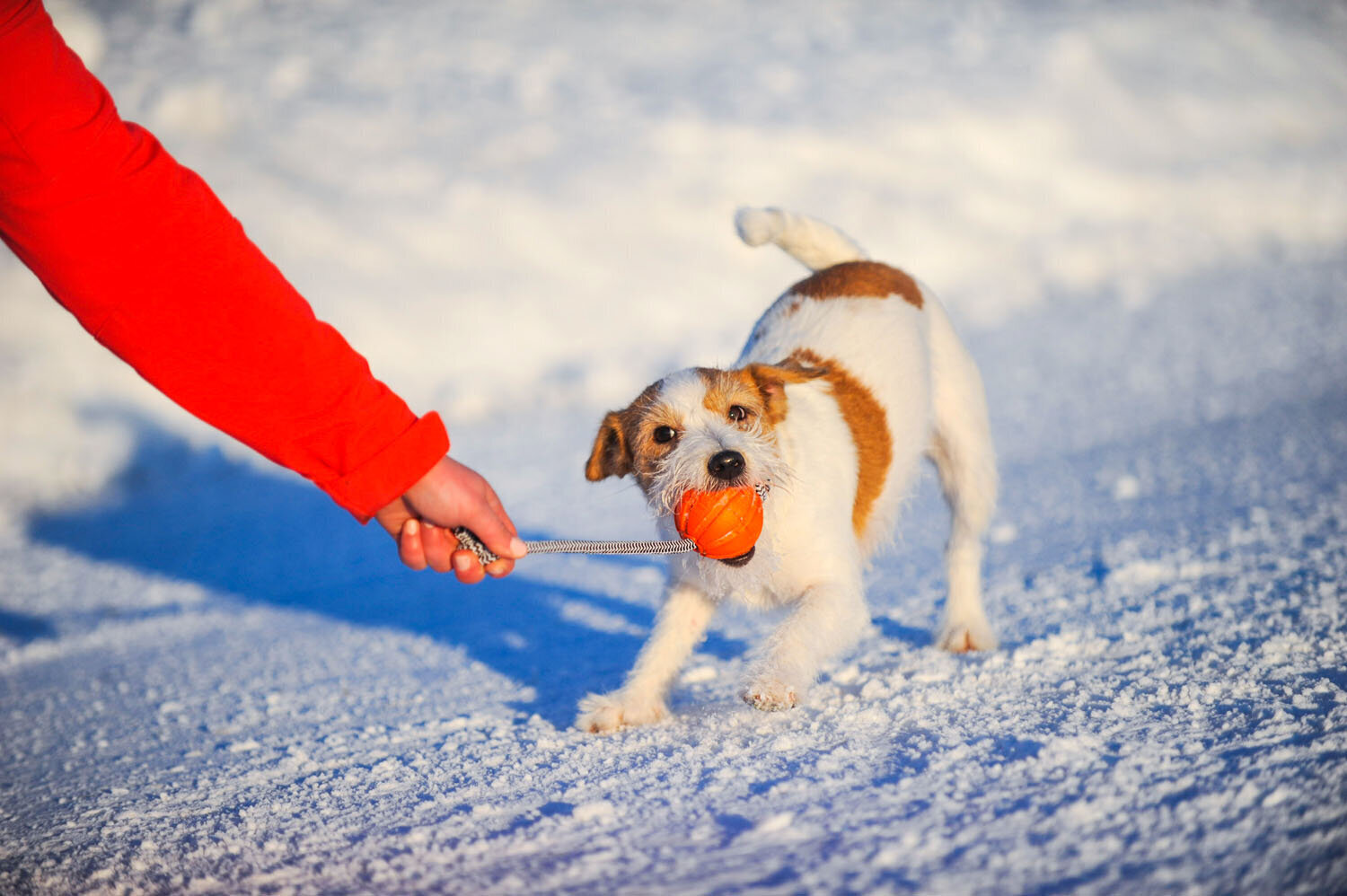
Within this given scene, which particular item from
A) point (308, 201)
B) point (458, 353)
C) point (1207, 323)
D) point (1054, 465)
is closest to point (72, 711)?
point (1054, 465)

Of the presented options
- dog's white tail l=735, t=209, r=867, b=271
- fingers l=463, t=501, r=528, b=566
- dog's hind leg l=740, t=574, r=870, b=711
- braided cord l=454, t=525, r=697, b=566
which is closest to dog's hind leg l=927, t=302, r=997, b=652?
dog's white tail l=735, t=209, r=867, b=271

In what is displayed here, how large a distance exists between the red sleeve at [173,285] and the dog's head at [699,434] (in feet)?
2.96

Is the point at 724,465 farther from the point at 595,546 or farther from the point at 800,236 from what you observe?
the point at 800,236

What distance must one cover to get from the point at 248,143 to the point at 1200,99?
1092cm

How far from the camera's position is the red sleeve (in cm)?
148

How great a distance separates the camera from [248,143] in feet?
30.7

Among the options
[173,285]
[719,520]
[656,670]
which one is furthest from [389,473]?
[656,670]

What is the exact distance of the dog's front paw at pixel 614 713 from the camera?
264 centimetres

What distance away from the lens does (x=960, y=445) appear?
3785 mm

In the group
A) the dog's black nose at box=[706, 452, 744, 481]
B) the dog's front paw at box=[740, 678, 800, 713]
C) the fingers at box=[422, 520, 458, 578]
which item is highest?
the dog's black nose at box=[706, 452, 744, 481]

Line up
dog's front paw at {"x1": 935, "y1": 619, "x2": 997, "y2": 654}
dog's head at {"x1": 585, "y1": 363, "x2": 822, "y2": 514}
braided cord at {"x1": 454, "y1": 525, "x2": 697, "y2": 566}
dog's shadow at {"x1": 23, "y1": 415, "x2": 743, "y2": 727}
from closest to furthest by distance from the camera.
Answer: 1. braided cord at {"x1": 454, "y1": 525, "x2": 697, "y2": 566}
2. dog's head at {"x1": 585, "y1": 363, "x2": 822, "y2": 514}
3. dog's front paw at {"x1": 935, "y1": 619, "x2": 997, "y2": 654}
4. dog's shadow at {"x1": 23, "y1": 415, "x2": 743, "y2": 727}

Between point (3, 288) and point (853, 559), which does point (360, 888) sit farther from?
point (3, 288)

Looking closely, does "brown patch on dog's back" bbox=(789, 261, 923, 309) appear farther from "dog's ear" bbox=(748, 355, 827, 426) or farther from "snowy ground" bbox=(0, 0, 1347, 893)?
"snowy ground" bbox=(0, 0, 1347, 893)

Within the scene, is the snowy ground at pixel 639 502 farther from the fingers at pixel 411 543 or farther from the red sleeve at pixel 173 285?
the red sleeve at pixel 173 285
